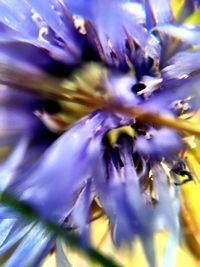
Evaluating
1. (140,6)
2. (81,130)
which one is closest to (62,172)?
(81,130)

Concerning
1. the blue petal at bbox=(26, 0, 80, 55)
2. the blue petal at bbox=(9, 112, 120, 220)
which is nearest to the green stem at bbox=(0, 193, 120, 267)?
the blue petal at bbox=(9, 112, 120, 220)

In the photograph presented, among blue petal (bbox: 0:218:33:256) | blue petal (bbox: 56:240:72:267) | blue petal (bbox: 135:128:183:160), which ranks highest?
blue petal (bbox: 135:128:183:160)

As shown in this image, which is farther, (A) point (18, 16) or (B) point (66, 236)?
(A) point (18, 16)

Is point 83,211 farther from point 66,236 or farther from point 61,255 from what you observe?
point 66,236

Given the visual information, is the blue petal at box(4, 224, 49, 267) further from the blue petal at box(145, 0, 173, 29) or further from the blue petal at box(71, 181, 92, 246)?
the blue petal at box(145, 0, 173, 29)

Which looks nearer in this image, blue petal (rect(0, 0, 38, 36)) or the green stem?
the green stem

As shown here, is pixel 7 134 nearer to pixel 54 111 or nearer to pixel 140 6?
pixel 54 111

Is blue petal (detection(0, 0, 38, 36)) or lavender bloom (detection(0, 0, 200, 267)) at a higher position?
blue petal (detection(0, 0, 38, 36))

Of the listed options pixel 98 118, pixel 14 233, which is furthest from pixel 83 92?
pixel 14 233

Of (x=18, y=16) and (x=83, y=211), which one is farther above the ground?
(x=18, y=16)

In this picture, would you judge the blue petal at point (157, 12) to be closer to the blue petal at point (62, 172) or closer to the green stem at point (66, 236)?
the blue petal at point (62, 172)
